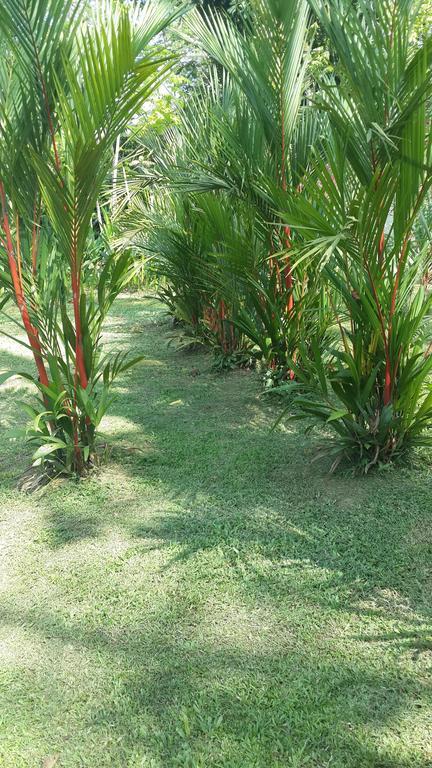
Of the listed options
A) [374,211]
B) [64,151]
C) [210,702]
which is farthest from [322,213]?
[210,702]

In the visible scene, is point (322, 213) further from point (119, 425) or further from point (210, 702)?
point (210, 702)

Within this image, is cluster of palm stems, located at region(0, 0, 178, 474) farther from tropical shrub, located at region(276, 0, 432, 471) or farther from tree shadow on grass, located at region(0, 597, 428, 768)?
tree shadow on grass, located at region(0, 597, 428, 768)

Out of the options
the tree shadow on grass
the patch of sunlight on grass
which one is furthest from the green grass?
the patch of sunlight on grass

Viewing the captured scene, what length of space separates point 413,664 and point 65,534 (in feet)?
5.11

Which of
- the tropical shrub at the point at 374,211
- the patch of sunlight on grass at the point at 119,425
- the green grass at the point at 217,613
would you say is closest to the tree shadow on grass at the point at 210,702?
the green grass at the point at 217,613

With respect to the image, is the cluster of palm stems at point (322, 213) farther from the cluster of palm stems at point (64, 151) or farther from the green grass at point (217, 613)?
the cluster of palm stems at point (64, 151)

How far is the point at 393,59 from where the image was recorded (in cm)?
263

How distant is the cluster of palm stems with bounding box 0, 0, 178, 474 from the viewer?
2.62 m

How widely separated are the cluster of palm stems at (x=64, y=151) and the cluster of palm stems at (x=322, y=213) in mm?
740

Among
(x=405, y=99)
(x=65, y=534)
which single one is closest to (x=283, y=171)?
(x=405, y=99)

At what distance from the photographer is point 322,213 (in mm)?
3609

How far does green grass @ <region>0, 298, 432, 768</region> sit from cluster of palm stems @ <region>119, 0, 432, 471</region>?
0.44 metres

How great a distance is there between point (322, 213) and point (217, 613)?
84.5 inches

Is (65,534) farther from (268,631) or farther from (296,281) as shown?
(296,281)
